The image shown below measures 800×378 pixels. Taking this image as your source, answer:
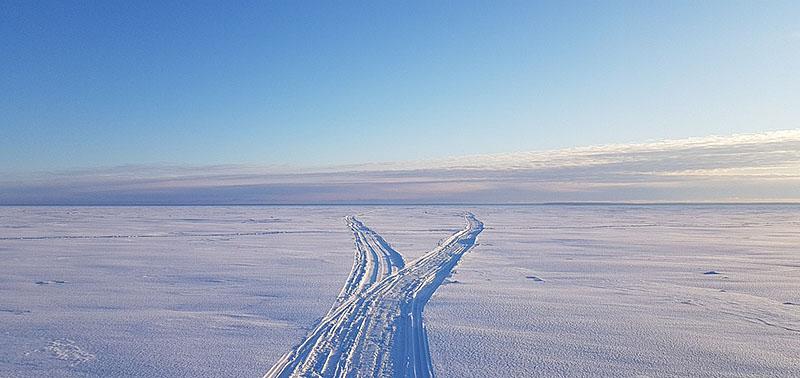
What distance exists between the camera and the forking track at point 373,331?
661cm

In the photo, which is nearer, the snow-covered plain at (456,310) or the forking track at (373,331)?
the forking track at (373,331)

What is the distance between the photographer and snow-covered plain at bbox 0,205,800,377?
23.1ft

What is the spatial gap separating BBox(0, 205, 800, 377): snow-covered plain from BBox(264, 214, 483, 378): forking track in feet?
0.83

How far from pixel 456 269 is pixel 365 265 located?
8.25 feet

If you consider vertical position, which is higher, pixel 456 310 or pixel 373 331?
pixel 373 331

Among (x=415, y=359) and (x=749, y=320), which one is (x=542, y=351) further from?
(x=749, y=320)

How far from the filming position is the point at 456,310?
391 inches

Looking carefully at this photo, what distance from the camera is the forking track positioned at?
6.61 m

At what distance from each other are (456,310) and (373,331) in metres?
2.21

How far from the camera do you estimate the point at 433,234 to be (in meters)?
27.0

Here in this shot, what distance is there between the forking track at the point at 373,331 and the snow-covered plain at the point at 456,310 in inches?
10.0

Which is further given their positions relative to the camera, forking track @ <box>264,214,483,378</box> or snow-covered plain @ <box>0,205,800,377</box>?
snow-covered plain @ <box>0,205,800,377</box>

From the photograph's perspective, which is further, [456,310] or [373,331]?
[456,310]

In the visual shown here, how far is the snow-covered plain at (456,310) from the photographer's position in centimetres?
703
